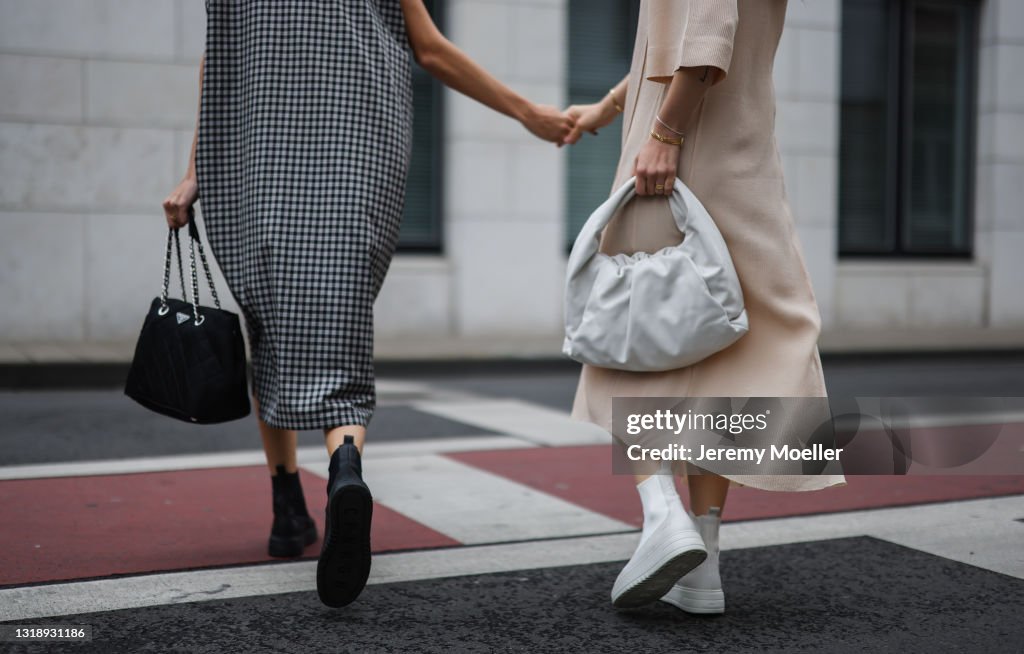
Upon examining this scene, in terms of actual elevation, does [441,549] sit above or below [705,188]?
below

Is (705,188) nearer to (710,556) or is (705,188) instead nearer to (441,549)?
(710,556)

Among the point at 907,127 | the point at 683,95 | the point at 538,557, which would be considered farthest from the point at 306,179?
the point at 907,127

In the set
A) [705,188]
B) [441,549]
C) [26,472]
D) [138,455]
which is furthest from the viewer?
[138,455]

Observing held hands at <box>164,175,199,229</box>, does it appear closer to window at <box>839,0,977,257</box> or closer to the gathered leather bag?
the gathered leather bag

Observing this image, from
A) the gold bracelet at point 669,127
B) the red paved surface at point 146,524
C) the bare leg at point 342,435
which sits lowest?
the red paved surface at point 146,524

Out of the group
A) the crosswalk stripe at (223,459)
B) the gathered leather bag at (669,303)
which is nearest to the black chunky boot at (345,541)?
the gathered leather bag at (669,303)

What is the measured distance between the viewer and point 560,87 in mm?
12945

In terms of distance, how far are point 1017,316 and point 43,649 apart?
14451 mm

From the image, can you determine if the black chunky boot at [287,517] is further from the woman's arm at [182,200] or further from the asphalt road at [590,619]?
the woman's arm at [182,200]

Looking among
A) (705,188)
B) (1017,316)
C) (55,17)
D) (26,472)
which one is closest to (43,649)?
(705,188)

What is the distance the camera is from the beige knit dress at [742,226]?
2.87 meters

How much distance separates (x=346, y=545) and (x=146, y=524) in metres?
1.58

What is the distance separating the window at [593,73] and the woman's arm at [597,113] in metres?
9.81

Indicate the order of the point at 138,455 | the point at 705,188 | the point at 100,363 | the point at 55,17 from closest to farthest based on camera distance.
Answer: the point at 705,188 < the point at 138,455 < the point at 100,363 < the point at 55,17
